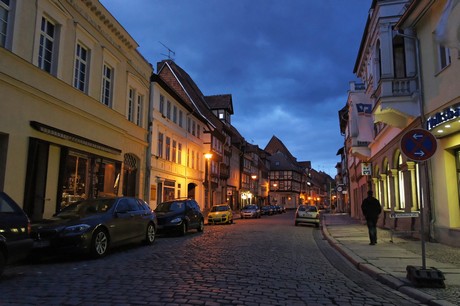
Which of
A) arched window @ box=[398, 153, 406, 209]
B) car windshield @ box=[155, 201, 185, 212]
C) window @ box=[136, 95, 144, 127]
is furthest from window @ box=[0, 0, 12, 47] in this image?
arched window @ box=[398, 153, 406, 209]

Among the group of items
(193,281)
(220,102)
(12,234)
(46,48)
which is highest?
(220,102)

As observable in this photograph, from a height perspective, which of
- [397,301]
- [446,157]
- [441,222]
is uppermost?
[446,157]

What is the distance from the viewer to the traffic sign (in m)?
7.88

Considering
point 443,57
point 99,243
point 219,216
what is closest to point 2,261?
point 99,243

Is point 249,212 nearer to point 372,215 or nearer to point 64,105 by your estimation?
point 372,215

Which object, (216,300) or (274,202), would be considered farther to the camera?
(274,202)

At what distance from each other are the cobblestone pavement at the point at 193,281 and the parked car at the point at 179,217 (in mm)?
5860

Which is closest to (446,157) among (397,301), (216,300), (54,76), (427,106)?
(427,106)

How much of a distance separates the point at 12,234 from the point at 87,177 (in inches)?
456

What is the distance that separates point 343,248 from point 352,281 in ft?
17.0

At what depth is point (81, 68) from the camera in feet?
60.1

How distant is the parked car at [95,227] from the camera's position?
31.0 ft

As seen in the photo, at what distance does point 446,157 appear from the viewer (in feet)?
42.6

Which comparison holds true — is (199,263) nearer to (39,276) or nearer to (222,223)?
(39,276)
